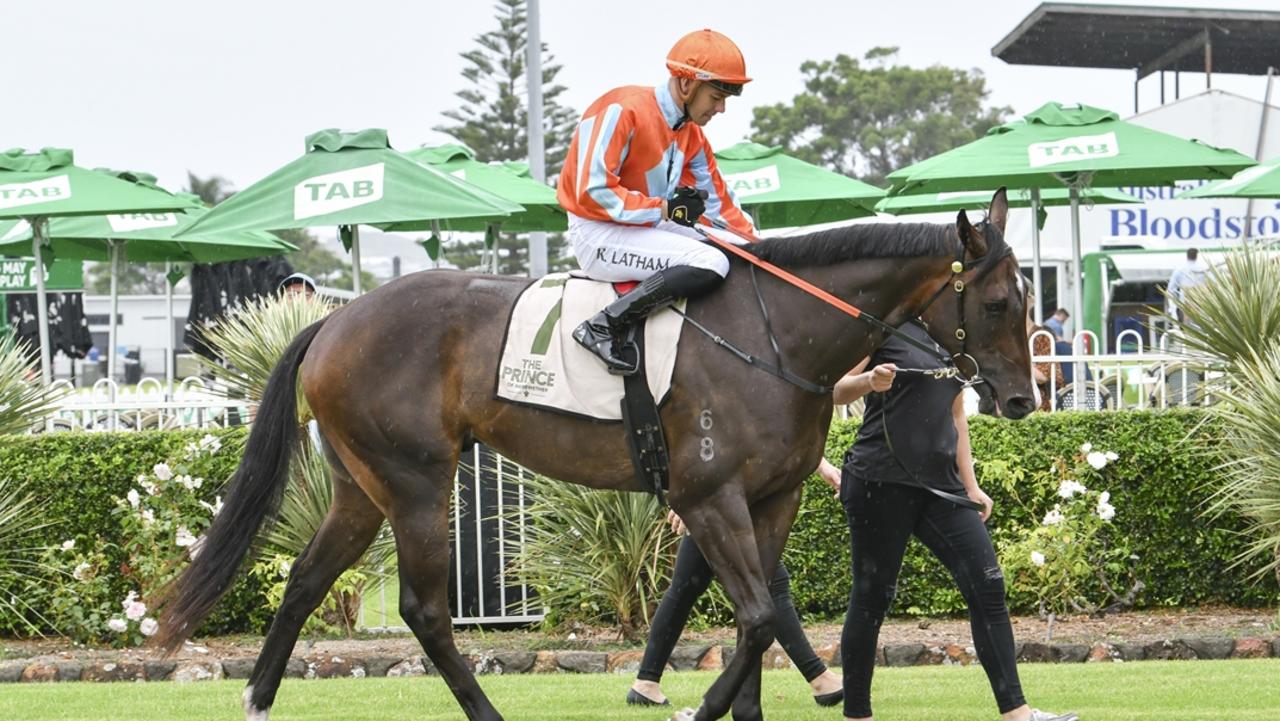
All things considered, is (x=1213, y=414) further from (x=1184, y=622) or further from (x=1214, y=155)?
(x=1214, y=155)

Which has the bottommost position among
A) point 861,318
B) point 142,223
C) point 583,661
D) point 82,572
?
point 583,661

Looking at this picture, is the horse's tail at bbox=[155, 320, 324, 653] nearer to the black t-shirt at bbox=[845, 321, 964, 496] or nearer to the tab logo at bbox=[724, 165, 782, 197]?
the black t-shirt at bbox=[845, 321, 964, 496]

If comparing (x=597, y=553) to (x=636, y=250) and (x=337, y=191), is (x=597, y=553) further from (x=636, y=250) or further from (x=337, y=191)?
(x=337, y=191)

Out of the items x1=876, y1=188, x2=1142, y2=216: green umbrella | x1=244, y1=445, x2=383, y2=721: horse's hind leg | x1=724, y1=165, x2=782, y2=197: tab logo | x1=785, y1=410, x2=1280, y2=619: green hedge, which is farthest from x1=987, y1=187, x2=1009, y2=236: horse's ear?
x1=876, y1=188, x2=1142, y2=216: green umbrella

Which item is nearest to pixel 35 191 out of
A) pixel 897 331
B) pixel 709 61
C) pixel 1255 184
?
pixel 709 61

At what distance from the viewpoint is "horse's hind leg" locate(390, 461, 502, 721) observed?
574 centimetres

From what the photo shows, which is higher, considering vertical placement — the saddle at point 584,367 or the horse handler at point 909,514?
the saddle at point 584,367

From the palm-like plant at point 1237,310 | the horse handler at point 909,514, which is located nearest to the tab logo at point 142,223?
the palm-like plant at point 1237,310

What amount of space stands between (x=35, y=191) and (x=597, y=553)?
21.2 feet

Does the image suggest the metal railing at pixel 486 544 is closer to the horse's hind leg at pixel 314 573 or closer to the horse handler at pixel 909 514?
the horse's hind leg at pixel 314 573

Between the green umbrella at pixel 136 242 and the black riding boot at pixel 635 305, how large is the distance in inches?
334

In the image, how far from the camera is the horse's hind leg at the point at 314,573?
19.2 ft

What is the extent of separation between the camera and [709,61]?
17.9ft

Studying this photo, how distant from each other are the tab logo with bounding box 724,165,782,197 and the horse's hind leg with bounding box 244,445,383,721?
28.6 ft
